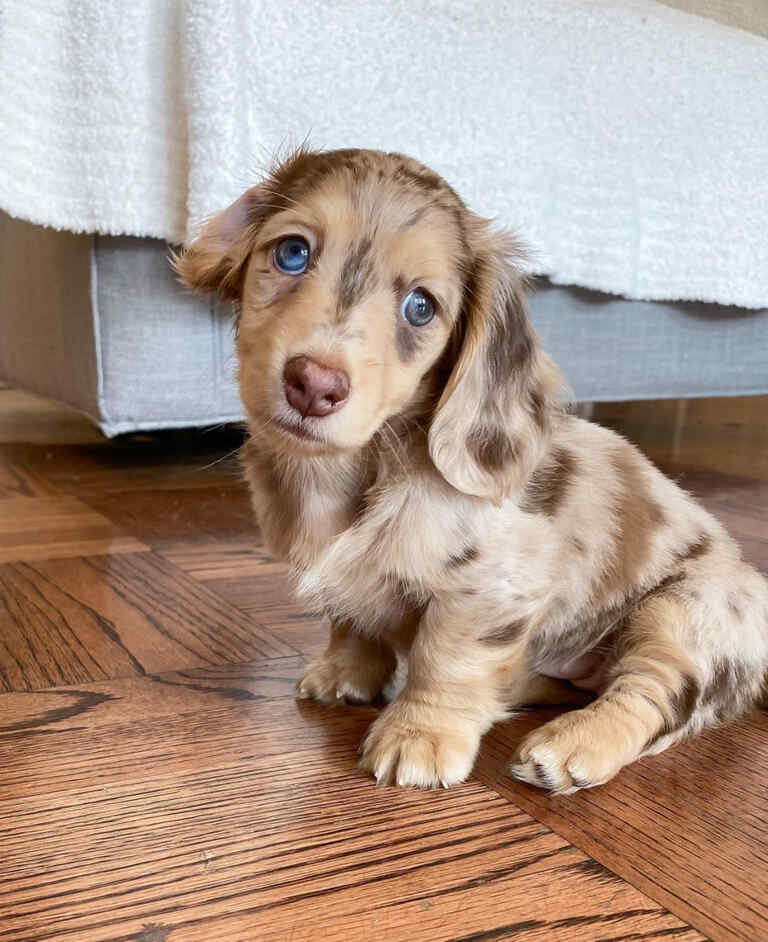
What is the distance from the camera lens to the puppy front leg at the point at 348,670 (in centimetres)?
114

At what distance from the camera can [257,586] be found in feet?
5.28

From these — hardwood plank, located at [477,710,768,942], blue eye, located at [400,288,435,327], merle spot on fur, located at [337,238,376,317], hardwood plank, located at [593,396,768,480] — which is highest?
merle spot on fur, located at [337,238,376,317]

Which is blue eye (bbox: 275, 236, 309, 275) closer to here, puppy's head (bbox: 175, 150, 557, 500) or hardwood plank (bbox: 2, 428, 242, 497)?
puppy's head (bbox: 175, 150, 557, 500)

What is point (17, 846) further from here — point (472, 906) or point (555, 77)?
point (555, 77)

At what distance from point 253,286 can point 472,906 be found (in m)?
0.62

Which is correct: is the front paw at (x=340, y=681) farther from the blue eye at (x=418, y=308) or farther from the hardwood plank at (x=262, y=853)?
the blue eye at (x=418, y=308)

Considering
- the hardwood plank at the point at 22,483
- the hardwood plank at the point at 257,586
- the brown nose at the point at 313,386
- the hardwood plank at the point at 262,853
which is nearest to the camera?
the hardwood plank at the point at 262,853

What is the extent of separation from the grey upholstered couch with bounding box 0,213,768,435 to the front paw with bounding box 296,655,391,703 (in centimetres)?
81

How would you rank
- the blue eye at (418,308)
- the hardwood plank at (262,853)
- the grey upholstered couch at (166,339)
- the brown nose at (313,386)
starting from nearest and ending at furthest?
1. the hardwood plank at (262,853)
2. the brown nose at (313,386)
3. the blue eye at (418,308)
4. the grey upholstered couch at (166,339)

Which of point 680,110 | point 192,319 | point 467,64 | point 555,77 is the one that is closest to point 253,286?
point 192,319

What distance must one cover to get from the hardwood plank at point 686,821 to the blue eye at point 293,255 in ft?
1.74

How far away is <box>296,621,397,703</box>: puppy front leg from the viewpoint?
1142mm

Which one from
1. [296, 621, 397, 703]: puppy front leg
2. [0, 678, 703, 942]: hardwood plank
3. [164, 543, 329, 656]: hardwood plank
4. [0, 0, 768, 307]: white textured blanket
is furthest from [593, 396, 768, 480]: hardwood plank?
[0, 678, 703, 942]: hardwood plank

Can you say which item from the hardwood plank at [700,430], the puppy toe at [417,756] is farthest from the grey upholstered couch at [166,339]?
the puppy toe at [417,756]
